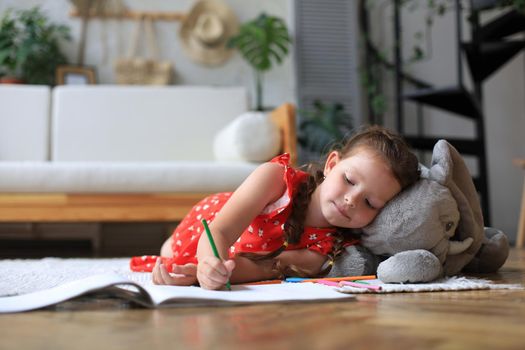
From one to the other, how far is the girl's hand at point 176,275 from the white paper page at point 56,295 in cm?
20

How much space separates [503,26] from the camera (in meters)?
3.64

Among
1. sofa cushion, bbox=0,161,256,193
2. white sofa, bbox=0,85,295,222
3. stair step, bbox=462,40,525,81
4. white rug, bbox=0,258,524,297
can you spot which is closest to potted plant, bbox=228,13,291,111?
white sofa, bbox=0,85,295,222

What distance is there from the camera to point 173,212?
259 centimetres

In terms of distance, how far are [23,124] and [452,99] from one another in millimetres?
2200

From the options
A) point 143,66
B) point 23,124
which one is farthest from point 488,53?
point 23,124

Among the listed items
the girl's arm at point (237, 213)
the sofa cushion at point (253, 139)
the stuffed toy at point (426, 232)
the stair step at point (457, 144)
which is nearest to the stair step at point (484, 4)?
the stair step at point (457, 144)

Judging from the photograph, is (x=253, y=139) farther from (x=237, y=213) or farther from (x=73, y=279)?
(x=237, y=213)

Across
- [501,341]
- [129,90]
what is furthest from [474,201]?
[129,90]

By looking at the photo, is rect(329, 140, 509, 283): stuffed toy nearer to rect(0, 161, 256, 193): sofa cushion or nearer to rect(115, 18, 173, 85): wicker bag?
rect(0, 161, 256, 193): sofa cushion

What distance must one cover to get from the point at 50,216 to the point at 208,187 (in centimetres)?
63

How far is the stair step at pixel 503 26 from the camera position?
3.53 meters

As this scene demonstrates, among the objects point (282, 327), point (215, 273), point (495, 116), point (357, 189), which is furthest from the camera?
point (495, 116)

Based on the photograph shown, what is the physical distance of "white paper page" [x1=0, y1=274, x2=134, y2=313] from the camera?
2.89 ft

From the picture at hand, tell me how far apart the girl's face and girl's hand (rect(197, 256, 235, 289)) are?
33 cm
